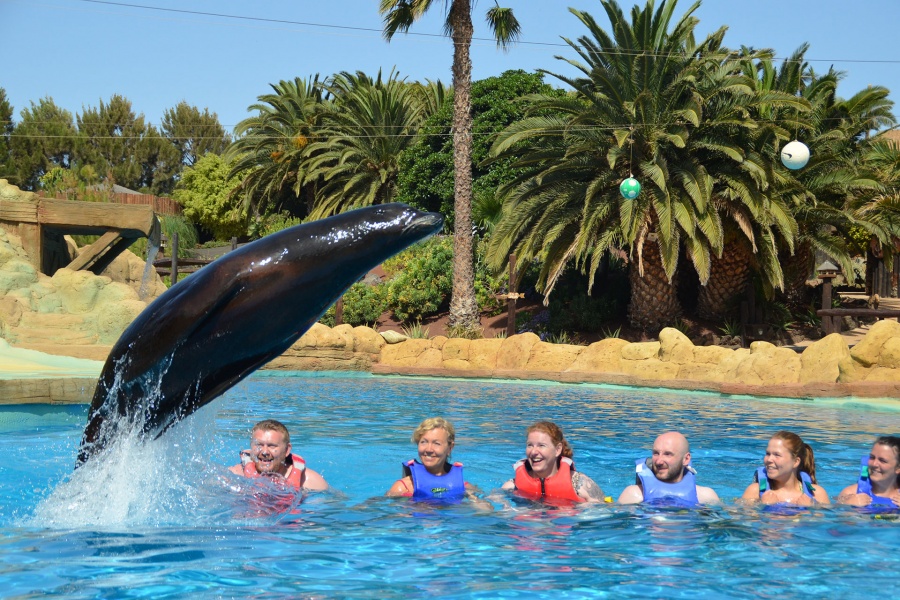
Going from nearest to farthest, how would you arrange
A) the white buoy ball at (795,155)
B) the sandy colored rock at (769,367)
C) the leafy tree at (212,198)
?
the sandy colored rock at (769,367) → the white buoy ball at (795,155) → the leafy tree at (212,198)

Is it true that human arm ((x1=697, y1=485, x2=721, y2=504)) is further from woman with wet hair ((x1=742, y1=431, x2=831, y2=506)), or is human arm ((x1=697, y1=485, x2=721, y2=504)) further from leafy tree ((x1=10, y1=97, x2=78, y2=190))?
leafy tree ((x1=10, y1=97, x2=78, y2=190))

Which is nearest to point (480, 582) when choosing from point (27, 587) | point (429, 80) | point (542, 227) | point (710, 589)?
point (710, 589)

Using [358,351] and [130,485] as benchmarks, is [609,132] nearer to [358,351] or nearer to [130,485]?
[358,351]

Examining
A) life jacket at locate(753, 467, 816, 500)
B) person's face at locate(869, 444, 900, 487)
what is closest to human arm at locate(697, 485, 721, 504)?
life jacket at locate(753, 467, 816, 500)

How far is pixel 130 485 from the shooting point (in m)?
4.67

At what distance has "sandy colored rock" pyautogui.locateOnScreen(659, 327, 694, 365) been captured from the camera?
13891 millimetres

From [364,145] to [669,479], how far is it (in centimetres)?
2423

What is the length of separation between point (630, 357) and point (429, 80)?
1941cm

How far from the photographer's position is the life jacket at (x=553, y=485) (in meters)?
5.28

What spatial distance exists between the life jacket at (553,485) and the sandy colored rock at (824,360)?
8.11m

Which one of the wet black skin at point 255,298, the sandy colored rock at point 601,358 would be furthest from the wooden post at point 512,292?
the wet black skin at point 255,298

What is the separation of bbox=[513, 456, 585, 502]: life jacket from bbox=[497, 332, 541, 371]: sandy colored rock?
31.9 ft

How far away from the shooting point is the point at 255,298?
3443 mm

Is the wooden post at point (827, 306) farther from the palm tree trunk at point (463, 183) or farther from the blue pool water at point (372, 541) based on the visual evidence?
the blue pool water at point (372, 541)
